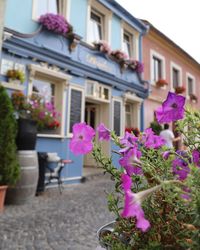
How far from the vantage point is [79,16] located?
7.75 meters

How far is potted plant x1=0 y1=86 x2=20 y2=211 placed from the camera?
14.3ft

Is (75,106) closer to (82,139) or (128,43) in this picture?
(128,43)

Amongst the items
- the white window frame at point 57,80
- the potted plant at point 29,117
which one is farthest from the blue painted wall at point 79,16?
the potted plant at point 29,117

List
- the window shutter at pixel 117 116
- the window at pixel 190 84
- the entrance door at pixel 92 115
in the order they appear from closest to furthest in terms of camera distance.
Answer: the window shutter at pixel 117 116 → the entrance door at pixel 92 115 → the window at pixel 190 84

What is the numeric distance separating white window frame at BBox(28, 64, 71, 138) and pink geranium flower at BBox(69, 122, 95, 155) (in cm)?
549

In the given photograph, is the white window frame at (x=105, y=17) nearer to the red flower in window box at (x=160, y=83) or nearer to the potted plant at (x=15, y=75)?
the red flower in window box at (x=160, y=83)

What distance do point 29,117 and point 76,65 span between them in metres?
2.72

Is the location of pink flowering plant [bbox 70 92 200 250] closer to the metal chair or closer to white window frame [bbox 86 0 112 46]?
the metal chair

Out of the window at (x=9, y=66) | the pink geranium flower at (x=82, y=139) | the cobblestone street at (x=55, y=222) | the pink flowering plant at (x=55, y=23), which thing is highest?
the pink flowering plant at (x=55, y=23)

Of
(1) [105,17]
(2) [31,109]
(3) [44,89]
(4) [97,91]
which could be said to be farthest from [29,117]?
(1) [105,17]

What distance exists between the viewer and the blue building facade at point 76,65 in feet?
20.0

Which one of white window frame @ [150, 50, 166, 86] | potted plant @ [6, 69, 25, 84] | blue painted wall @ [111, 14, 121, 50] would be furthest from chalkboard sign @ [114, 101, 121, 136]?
potted plant @ [6, 69, 25, 84]

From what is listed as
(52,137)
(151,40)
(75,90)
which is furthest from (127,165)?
(151,40)

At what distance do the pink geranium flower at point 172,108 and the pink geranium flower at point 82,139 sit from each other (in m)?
0.25
